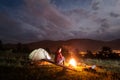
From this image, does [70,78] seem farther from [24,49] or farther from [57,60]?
[24,49]

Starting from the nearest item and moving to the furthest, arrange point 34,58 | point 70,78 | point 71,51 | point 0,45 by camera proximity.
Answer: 1. point 70,78
2. point 34,58
3. point 71,51
4. point 0,45

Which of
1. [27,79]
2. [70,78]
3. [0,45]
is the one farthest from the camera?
[0,45]

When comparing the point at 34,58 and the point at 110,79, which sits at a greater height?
the point at 34,58

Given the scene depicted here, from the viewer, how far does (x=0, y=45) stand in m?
40.8

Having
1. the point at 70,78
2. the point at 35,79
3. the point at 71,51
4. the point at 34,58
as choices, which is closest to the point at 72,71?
the point at 70,78

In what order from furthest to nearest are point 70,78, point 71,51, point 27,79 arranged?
point 71,51
point 70,78
point 27,79

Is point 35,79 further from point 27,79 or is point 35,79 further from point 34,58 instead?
point 34,58

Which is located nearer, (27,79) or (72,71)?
(27,79)

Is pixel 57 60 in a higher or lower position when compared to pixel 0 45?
lower

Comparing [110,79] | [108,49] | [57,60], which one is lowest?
[110,79]

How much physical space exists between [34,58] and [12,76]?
9.32 m

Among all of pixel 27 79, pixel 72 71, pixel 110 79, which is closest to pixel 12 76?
pixel 27 79

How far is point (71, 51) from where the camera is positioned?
2947cm

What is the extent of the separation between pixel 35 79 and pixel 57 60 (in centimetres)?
700
